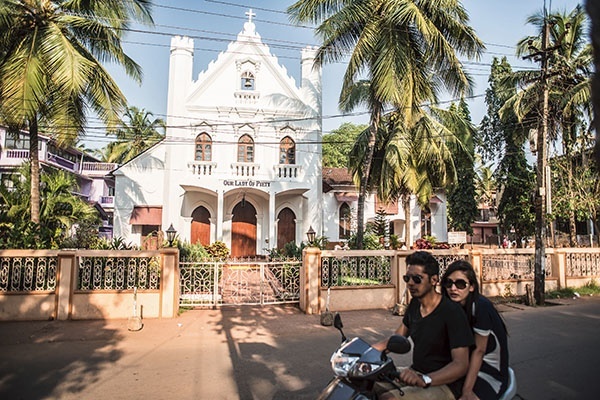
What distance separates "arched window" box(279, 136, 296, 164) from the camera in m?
A: 18.5

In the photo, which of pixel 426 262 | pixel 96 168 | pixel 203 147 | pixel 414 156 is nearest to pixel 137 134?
pixel 96 168

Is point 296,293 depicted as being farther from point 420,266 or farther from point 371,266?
point 420,266

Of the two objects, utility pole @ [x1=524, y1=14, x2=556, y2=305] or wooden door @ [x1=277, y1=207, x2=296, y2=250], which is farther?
wooden door @ [x1=277, y1=207, x2=296, y2=250]

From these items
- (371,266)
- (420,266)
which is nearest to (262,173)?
(371,266)

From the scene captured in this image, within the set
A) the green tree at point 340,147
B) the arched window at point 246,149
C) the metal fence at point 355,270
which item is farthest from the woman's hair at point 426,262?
the green tree at point 340,147

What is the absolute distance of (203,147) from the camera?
17891mm

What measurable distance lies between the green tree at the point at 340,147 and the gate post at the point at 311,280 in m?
27.2

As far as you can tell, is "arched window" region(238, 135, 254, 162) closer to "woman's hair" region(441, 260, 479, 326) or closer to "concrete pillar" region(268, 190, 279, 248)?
"concrete pillar" region(268, 190, 279, 248)

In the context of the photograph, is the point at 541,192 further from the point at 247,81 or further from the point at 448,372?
the point at 247,81

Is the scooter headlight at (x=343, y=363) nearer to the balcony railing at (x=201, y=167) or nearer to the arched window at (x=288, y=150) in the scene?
the balcony railing at (x=201, y=167)

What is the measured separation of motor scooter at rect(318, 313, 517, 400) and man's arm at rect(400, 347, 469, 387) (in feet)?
0.23

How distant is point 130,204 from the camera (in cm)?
1803

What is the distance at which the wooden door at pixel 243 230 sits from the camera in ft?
60.7

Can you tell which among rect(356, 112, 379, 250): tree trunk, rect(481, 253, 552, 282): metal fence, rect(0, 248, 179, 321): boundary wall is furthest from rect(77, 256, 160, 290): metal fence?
rect(481, 253, 552, 282): metal fence
